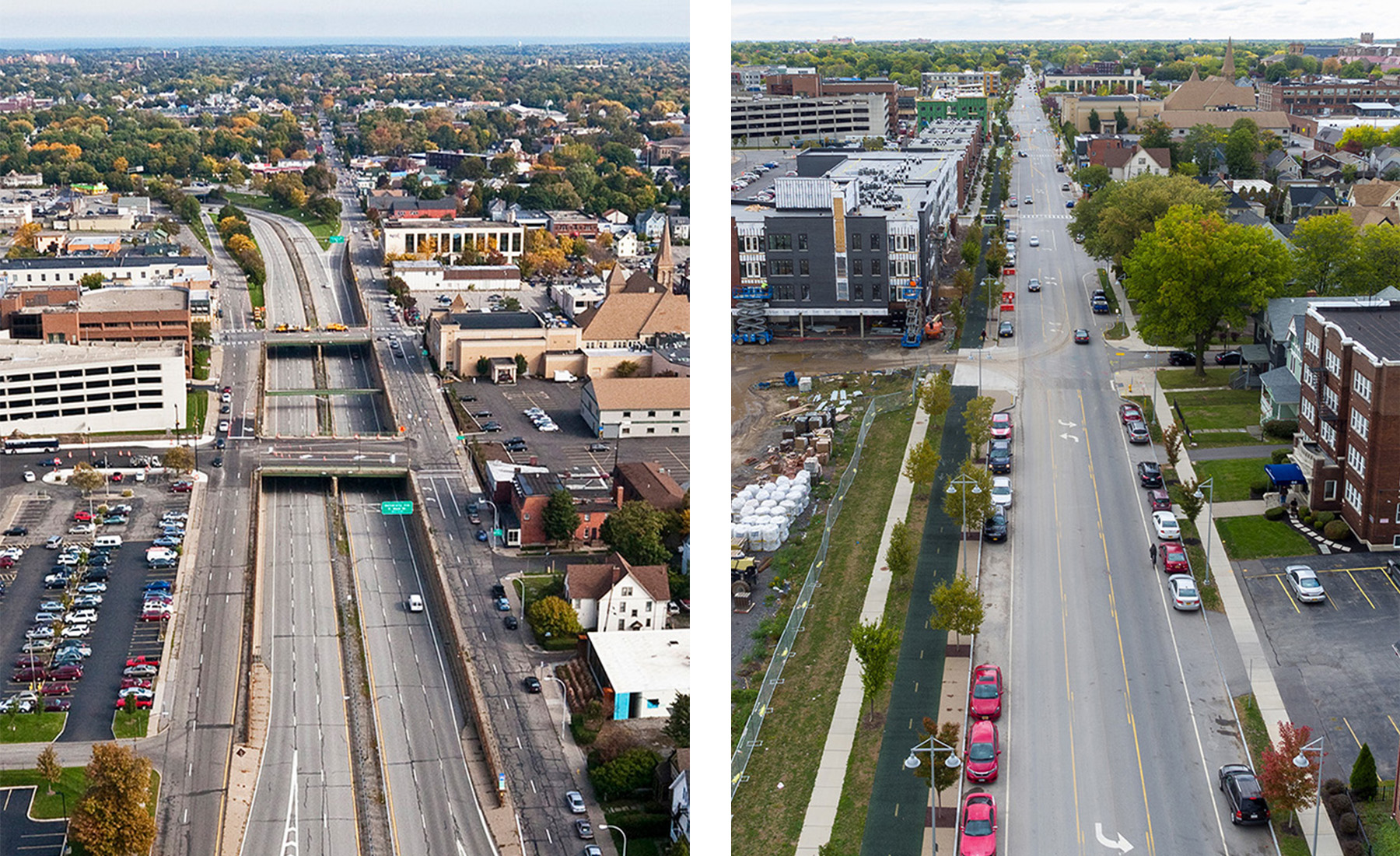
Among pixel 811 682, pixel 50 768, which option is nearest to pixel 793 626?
pixel 811 682

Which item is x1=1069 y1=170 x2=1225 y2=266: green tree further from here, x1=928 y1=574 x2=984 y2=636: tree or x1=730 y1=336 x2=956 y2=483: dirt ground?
x1=928 y1=574 x2=984 y2=636: tree

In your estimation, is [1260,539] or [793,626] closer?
[793,626]

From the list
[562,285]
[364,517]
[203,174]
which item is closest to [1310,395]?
[364,517]

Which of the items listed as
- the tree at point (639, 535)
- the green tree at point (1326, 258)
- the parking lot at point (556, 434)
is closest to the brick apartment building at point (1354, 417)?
the green tree at point (1326, 258)

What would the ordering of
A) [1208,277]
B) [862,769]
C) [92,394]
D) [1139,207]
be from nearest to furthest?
1. [862,769]
2. [1208,277]
3. [92,394]
4. [1139,207]

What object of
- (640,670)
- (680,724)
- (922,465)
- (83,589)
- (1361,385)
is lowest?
(83,589)

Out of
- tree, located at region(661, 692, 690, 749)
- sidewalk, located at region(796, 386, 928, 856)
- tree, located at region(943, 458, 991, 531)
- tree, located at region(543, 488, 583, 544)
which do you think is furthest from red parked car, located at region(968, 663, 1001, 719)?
tree, located at region(543, 488, 583, 544)

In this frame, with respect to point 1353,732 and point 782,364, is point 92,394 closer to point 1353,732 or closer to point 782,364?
point 782,364

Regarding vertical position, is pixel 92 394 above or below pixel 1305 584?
below
